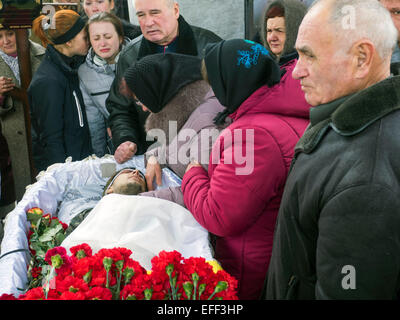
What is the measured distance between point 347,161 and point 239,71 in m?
0.61

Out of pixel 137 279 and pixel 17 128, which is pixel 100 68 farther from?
pixel 137 279

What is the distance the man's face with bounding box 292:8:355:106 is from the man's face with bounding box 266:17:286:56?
1.51 metres

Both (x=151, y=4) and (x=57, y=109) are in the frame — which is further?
(x=57, y=109)

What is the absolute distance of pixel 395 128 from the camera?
94cm

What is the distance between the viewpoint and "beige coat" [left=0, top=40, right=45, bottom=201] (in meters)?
3.67

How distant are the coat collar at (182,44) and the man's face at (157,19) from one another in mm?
40

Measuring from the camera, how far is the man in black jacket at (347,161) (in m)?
0.92

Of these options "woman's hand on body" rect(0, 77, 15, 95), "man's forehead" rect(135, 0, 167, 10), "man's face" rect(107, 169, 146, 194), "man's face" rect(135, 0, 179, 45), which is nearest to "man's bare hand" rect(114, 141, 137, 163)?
"man's face" rect(107, 169, 146, 194)

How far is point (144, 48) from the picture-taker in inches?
116

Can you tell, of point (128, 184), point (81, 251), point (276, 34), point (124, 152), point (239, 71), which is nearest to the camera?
point (81, 251)

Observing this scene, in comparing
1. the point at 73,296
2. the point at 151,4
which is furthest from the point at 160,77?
the point at 73,296

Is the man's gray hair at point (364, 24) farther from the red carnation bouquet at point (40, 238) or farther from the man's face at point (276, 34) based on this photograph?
the man's face at point (276, 34)

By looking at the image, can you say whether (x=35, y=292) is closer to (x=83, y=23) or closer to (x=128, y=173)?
(x=128, y=173)

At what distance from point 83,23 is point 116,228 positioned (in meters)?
2.15
